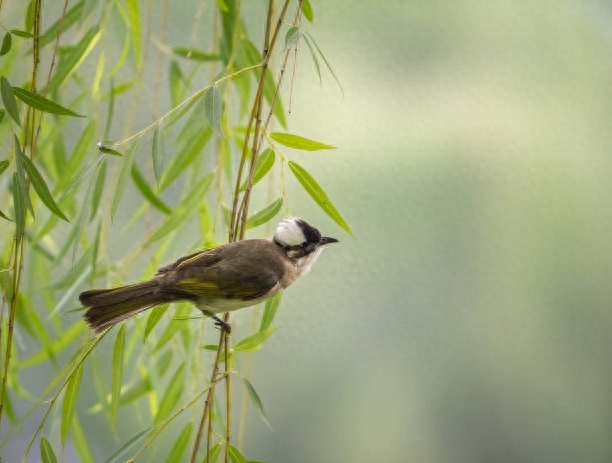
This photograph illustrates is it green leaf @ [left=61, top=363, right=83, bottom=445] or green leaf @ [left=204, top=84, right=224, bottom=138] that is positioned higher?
green leaf @ [left=204, top=84, right=224, bottom=138]

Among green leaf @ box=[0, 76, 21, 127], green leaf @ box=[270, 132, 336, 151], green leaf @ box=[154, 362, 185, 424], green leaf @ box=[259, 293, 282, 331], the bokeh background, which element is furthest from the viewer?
the bokeh background

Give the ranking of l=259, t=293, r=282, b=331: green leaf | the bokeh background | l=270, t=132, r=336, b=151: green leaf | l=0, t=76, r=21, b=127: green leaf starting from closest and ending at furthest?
l=0, t=76, r=21, b=127: green leaf, l=270, t=132, r=336, b=151: green leaf, l=259, t=293, r=282, b=331: green leaf, the bokeh background

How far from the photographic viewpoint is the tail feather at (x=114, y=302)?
88cm

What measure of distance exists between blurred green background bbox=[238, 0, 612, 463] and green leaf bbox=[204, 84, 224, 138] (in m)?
1.04

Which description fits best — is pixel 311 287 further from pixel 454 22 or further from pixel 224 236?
pixel 454 22

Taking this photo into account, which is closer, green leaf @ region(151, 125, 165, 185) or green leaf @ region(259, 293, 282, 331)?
green leaf @ region(151, 125, 165, 185)

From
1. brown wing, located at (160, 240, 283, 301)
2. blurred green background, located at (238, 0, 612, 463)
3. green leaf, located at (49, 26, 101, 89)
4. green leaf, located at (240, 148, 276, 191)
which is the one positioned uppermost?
green leaf, located at (49, 26, 101, 89)

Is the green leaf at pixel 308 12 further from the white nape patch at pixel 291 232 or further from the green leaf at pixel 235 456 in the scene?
the green leaf at pixel 235 456

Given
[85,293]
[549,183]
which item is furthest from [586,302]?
[85,293]

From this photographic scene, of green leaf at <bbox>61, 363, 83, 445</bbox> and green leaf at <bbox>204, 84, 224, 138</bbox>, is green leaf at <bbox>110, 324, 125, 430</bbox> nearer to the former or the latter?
green leaf at <bbox>61, 363, 83, 445</bbox>

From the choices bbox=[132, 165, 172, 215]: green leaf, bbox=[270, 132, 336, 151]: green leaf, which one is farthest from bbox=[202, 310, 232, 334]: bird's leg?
bbox=[132, 165, 172, 215]: green leaf

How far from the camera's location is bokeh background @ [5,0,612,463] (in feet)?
6.51

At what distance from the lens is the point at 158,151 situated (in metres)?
0.87

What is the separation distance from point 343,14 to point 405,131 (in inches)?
12.2
